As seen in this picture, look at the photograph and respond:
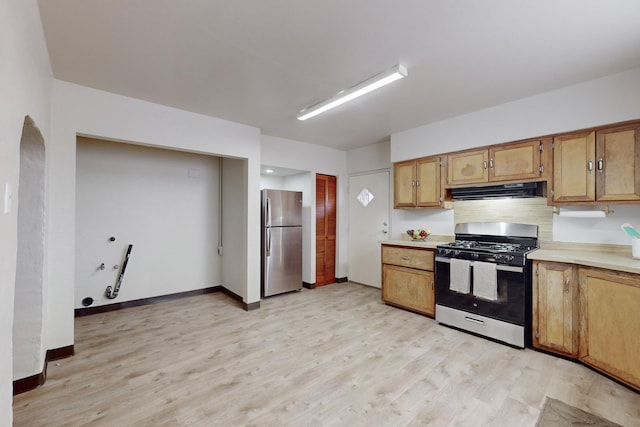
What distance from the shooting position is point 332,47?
6.84ft

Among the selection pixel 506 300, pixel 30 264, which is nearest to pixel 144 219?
pixel 30 264

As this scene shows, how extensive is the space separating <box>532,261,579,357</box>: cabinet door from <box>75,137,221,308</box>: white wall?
441cm

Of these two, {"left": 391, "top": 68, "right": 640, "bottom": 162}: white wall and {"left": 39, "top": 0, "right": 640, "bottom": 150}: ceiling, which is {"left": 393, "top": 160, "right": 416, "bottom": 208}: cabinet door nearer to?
{"left": 391, "top": 68, "right": 640, "bottom": 162}: white wall

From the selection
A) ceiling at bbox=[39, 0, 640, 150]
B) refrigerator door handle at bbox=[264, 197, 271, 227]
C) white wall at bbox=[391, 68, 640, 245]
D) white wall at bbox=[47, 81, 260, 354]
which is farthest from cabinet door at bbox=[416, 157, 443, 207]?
white wall at bbox=[47, 81, 260, 354]

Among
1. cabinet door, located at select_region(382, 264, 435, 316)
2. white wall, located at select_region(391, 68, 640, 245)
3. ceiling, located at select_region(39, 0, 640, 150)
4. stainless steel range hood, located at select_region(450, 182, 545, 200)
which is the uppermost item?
ceiling, located at select_region(39, 0, 640, 150)

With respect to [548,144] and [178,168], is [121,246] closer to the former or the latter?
[178,168]

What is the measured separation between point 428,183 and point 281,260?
2538 millimetres

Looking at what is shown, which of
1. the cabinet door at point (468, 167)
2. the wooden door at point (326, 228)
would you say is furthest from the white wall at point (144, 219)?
the cabinet door at point (468, 167)

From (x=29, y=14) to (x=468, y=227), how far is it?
4.35m

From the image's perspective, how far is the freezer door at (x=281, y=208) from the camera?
14.3ft

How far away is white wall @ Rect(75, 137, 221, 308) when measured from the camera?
12.0 ft

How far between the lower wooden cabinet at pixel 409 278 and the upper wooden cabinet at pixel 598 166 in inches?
59.6

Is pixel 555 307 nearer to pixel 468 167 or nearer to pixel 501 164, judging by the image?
pixel 501 164

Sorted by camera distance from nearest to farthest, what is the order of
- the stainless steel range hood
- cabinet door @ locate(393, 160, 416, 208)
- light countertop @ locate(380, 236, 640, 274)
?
1. light countertop @ locate(380, 236, 640, 274)
2. the stainless steel range hood
3. cabinet door @ locate(393, 160, 416, 208)
